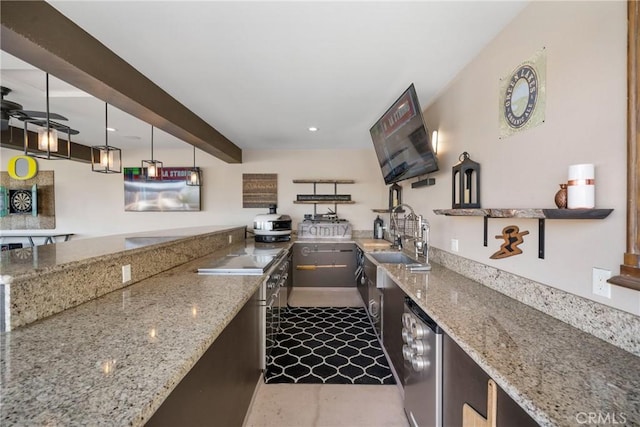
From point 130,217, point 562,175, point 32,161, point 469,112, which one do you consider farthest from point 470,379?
point 32,161

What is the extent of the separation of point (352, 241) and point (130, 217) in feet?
13.0

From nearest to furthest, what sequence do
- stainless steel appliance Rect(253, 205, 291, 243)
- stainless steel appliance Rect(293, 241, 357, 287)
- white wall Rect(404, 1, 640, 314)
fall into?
white wall Rect(404, 1, 640, 314)
stainless steel appliance Rect(253, 205, 291, 243)
stainless steel appliance Rect(293, 241, 357, 287)

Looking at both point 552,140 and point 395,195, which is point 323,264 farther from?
point 552,140

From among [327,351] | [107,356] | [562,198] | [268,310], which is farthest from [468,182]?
[107,356]

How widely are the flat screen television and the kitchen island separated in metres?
1.29

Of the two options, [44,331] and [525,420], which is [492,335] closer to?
[525,420]

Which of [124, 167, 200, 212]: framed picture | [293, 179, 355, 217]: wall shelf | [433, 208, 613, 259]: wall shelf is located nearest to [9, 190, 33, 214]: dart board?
[124, 167, 200, 212]: framed picture

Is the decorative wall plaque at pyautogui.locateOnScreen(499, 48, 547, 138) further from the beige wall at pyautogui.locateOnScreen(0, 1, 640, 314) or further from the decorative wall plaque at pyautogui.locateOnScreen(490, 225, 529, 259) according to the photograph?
the decorative wall plaque at pyautogui.locateOnScreen(490, 225, 529, 259)

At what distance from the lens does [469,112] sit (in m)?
2.08

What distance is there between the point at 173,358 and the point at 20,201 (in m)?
6.10

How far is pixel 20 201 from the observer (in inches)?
188

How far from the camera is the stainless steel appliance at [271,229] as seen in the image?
4.31m

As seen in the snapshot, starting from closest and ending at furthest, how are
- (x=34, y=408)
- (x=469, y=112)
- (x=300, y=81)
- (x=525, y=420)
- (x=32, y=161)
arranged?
(x=34, y=408), (x=525, y=420), (x=469, y=112), (x=300, y=81), (x=32, y=161)

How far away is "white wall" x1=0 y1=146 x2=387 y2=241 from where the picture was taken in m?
4.96
